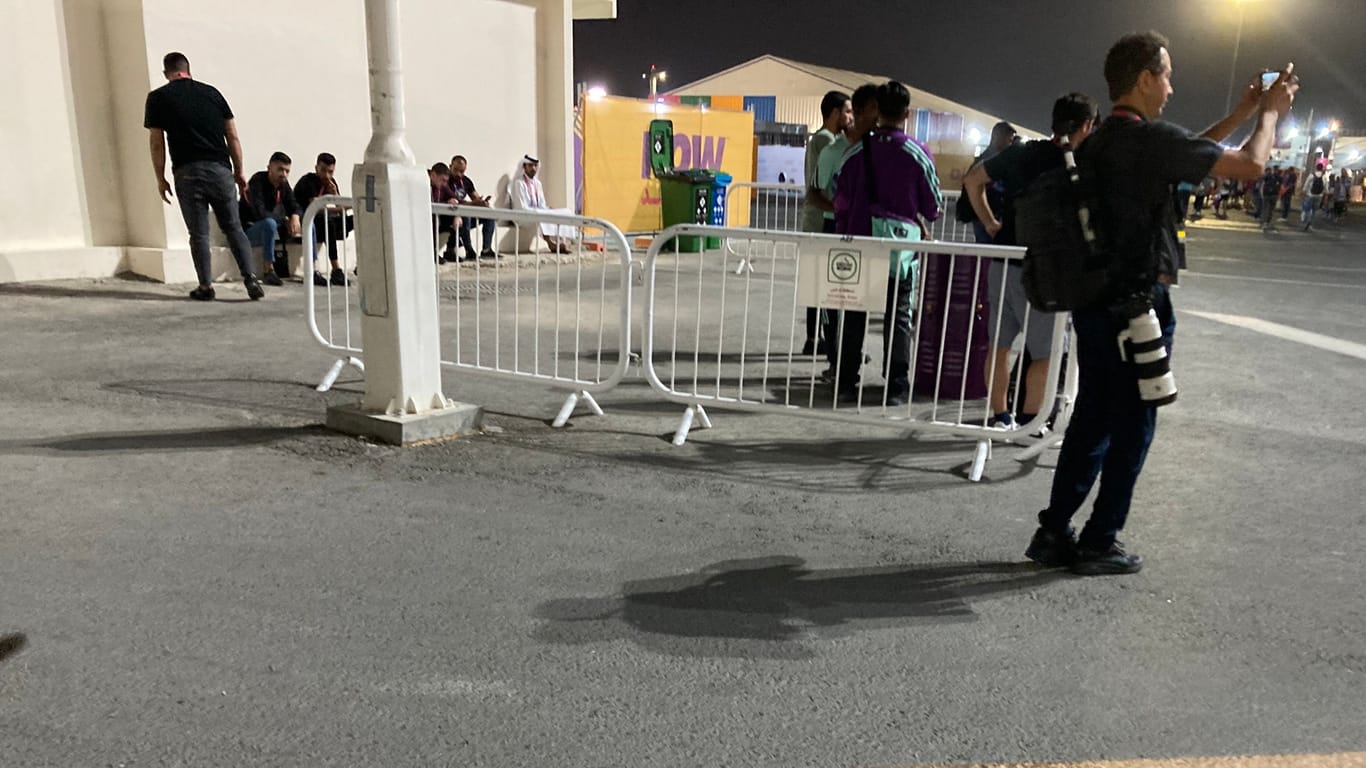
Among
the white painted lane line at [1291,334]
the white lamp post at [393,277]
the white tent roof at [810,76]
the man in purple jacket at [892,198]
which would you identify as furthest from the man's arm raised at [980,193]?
the white tent roof at [810,76]

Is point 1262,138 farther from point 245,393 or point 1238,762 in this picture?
point 245,393

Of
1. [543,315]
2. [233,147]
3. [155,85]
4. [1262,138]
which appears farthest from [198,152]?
[1262,138]

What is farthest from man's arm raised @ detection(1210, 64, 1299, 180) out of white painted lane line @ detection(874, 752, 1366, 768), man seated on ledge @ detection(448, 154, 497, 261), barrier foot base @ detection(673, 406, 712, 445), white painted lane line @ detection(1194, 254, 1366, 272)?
white painted lane line @ detection(1194, 254, 1366, 272)

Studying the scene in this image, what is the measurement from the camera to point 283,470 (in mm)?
4602

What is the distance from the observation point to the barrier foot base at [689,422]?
5320 mm

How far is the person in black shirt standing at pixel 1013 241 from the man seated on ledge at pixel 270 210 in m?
7.99

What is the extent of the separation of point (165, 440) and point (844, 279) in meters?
3.81

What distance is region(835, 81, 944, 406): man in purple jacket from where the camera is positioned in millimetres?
5863

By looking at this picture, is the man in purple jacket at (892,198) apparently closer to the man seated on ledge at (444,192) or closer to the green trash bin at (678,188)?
the man seated on ledge at (444,192)

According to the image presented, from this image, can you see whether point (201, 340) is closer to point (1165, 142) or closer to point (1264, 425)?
point (1165, 142)

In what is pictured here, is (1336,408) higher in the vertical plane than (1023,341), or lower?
lower

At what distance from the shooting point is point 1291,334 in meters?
8.97

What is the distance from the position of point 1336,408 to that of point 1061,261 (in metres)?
4.20

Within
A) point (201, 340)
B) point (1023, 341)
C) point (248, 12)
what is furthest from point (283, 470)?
point (248, 12)
